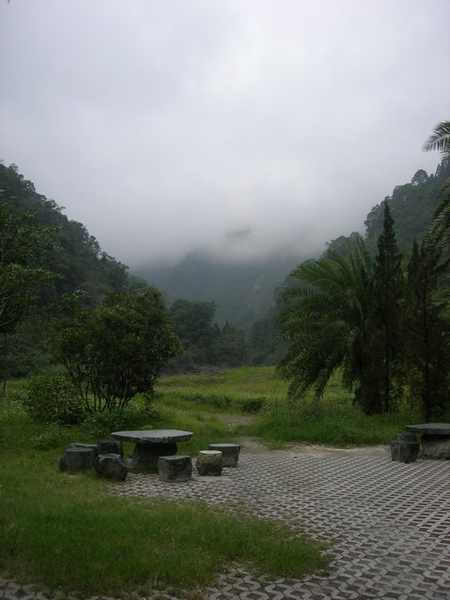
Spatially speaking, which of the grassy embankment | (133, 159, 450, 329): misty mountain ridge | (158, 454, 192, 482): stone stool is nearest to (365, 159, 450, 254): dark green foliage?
(133, 159, 450, 329): misty mountain ridge

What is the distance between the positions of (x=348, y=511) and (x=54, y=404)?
29.1 ft

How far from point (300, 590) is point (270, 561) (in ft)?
1.67

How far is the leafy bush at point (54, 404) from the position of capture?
13.7 metres

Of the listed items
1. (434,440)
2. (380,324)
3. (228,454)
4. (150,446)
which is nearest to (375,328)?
(380,324)

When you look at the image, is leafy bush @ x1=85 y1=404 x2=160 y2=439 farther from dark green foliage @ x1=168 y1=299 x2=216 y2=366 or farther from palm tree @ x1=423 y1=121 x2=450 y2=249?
dark green foliage @ x1=168 y1=299 x2=216 y2=366

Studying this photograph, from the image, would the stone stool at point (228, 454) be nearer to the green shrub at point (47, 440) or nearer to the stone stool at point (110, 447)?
the stone stool at point (110, 447)

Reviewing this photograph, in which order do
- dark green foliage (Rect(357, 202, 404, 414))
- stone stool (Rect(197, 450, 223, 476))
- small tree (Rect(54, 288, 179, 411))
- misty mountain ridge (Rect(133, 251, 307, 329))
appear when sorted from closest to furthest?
1. stone stool (Rect(197, 450, 223, 476))
2. small tree (Rect(54, 288, 179, 411))
3. dark green foliage (Rect(357, 202, 404, 414))
4. misty mountain ridge (Rect(133, 251, 307, 329))

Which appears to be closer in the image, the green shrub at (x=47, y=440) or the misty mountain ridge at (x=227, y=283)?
the green shrub at (x=47, y=440)

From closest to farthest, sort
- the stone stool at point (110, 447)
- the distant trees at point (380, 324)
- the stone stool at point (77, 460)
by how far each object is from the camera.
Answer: the stone stool at point (77, 460) → the stone stool at point (110, 447) → the distant trees at point (380, 324)

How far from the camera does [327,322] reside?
61.0ft

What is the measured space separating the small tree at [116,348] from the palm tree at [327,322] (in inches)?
228

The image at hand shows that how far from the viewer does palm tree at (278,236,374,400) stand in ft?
58.1

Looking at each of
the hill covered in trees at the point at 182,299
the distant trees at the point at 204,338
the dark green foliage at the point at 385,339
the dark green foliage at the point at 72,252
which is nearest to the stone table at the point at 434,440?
the dark green foliage at the point at 385,339

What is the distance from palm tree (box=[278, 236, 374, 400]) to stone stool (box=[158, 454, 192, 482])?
9.34 meters
